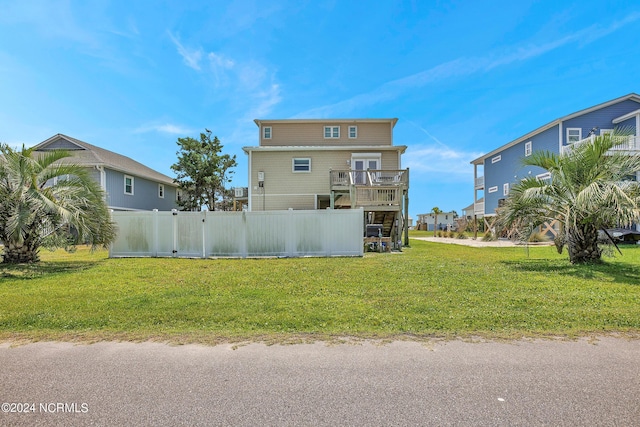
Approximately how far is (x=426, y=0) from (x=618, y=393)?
506 inches

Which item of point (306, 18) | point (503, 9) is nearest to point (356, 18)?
point (306, 18)

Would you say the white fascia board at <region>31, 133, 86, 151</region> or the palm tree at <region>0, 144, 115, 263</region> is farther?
the white fascia board at <region>31, 133, 86, 151</region>

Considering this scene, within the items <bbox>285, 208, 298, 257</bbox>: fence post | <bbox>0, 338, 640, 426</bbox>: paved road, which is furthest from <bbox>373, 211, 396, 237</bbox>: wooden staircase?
<bbox>0, 338, 640, 426</bbox>: paved road

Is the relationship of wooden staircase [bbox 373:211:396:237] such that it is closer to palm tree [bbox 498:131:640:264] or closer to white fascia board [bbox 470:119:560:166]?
palm tree [bbox 498:131:640:264]

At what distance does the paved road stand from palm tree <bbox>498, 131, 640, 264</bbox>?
5737 millimetres

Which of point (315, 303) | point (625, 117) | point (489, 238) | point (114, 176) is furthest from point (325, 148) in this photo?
point (625, 117)

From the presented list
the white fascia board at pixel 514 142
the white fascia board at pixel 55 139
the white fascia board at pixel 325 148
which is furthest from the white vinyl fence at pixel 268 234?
the white fascia board at pixel 514 142

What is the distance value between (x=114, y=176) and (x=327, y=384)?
21398mm

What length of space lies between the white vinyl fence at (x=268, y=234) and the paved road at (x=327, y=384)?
743cm

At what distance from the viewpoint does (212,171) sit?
25172 mm

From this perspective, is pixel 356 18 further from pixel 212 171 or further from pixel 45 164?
pixel 212 171

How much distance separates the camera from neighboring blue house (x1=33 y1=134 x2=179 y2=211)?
18.1 metres

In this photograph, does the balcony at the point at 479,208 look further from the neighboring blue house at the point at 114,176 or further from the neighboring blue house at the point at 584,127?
the neighboring blue house at the point at 114,176

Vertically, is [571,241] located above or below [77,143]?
below
